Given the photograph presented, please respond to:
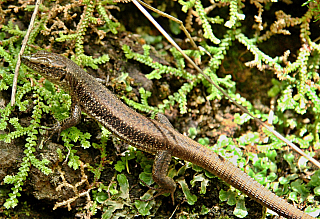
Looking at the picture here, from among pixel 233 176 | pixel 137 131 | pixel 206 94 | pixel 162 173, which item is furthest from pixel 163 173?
pixel 206 94

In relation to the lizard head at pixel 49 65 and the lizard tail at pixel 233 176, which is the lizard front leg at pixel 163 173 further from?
the lizard head at pixel 49 65

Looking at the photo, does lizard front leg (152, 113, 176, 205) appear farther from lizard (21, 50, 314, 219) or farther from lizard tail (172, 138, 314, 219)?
lizard tail (172, 138, 314, 219)

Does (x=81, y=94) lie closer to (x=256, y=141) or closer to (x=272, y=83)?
(x=256, y=141)

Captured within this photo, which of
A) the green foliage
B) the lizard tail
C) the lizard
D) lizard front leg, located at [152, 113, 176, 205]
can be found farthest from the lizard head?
the lizard tail

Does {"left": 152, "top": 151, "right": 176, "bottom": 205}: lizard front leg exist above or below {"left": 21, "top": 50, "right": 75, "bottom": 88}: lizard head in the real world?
below

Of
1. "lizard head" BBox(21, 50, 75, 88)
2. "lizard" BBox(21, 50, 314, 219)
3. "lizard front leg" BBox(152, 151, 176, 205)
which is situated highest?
"lizard head" BBox(21, 50, 75, 88)

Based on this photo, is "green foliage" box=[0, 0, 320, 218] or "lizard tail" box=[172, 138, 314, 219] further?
"green foliage" box=[0, 0, 320, 218]

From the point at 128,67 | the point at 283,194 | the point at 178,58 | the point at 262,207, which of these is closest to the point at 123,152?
the point at 128,67
